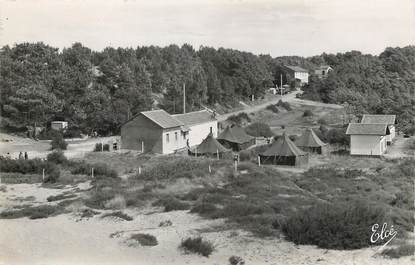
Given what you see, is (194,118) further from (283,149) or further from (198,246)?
(198,246)

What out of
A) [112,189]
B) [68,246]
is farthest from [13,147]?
[68,246]

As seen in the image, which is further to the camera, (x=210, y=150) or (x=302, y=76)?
(x=302, y=76)

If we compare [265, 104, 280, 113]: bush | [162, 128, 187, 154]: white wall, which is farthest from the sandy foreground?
[265, 104, 280, 113]: bush

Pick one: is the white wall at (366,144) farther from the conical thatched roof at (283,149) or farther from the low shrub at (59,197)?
the low shrub at (59,197)

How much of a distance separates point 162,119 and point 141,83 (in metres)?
22.0

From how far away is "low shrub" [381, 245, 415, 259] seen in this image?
1426 cm

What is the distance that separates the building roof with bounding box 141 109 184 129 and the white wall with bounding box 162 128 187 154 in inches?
19.4

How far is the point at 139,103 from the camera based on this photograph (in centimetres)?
5422

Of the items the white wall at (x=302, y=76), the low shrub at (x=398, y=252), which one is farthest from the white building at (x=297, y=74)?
the low shrub at (x=398, y=252)

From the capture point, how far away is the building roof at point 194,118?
1720 inches

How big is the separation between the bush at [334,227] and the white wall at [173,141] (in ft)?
75.6

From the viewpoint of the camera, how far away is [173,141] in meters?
40.7

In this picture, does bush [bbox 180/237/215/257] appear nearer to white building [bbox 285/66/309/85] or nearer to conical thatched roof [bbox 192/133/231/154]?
conical thatched roof [bbox 192/133/231/154]

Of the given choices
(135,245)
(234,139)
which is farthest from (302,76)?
(135,245)
